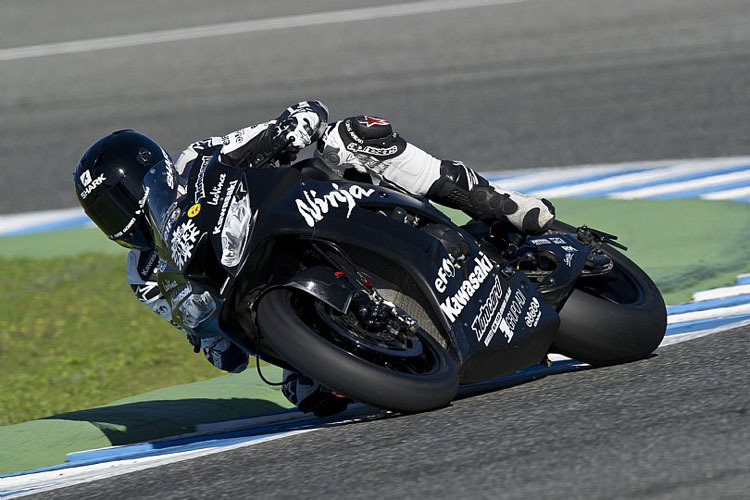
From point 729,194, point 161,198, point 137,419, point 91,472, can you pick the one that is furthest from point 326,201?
point 729,194

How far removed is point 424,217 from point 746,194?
158 inches

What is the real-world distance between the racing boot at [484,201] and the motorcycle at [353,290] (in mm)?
181

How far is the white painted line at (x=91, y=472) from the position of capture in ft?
12.8

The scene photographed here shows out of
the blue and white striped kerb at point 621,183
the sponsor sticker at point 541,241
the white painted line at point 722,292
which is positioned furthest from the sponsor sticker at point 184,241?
the blue and white striped kerb at point 621,183

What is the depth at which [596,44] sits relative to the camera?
11781mm

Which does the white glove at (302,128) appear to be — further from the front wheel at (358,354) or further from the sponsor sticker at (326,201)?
the front wheel at (358,354)

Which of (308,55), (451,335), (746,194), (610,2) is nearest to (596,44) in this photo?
(610,2)

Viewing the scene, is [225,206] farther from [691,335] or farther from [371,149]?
[691,335]

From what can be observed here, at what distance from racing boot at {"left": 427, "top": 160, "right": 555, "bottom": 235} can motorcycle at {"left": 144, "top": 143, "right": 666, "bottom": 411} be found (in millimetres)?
181

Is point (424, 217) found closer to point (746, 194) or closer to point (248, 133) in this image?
point (248, 133)

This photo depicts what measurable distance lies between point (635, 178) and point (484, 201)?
4.17 meters

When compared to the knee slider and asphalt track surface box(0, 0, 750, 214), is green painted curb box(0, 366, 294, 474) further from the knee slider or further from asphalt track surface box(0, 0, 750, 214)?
asphalt track surface box(0, 0, 750, 214)

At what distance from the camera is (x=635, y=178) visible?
8.50 m

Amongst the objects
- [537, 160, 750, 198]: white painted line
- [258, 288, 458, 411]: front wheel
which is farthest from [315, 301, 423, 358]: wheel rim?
[537, 160, 750, 198]: white painted line
